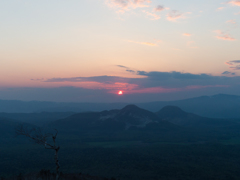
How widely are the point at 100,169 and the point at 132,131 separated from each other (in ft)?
284

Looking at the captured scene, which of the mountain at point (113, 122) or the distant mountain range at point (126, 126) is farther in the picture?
the mountain at point (113, 122)

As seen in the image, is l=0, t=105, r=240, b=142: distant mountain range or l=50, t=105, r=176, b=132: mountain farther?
l=50, t=105, r=176, b=132: mountain

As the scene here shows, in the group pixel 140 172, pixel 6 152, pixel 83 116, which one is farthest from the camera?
pixel 83 116

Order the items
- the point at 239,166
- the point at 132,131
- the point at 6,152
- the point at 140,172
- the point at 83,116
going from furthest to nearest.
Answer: the point at 83,116 < the point at 132,131 < the point at 6,152 < the point at 239,166 < the point at 140,172

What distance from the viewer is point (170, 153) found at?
3068 inches

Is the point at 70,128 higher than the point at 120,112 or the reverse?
the reverse

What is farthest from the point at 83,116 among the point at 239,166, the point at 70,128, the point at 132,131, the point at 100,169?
the point at 239,166

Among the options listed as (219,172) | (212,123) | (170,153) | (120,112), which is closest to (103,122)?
(120,112)

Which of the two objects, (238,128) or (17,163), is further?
(238,128)

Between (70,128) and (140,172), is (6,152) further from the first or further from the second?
(70,128)

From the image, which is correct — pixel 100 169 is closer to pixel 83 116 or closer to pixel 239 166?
pixel 239 166

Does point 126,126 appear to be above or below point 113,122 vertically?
below

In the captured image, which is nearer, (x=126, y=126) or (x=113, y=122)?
(x=126, y=126)

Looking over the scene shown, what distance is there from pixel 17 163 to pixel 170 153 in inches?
2093
